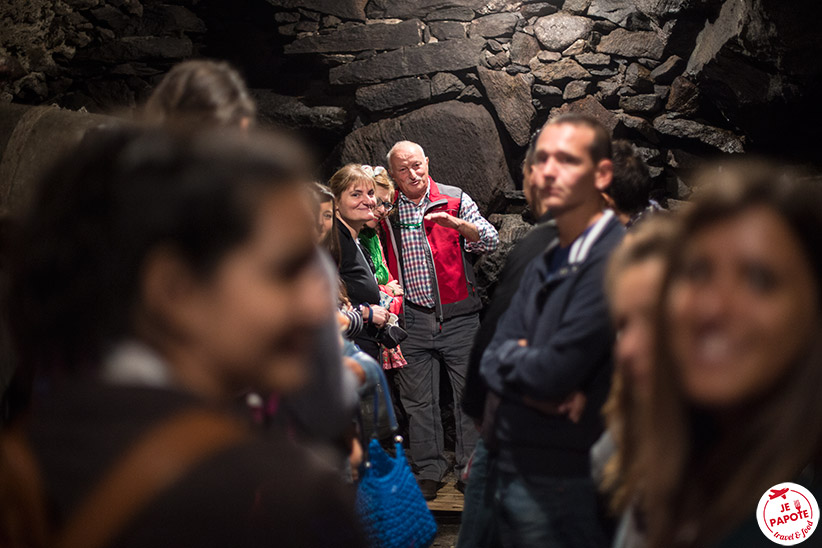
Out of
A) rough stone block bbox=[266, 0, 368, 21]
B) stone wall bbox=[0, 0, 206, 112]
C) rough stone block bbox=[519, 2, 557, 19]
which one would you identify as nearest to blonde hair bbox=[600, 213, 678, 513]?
rough stone block bbox=[519, 2, 557, 19]

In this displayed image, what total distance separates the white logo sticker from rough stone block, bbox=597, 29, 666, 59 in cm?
350

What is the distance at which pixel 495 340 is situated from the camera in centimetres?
150

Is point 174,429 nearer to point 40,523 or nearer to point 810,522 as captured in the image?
point 40,523

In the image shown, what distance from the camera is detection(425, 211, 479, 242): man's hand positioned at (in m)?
3.56

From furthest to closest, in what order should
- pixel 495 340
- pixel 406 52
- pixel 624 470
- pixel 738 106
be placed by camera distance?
pixel 406 52
pixel 738 106
pixel 495 340
pixel 624 470

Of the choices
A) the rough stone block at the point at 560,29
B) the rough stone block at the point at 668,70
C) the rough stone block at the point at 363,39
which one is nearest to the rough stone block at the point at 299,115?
the rough stone block at the point at 363,39

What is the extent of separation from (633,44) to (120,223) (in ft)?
13.3

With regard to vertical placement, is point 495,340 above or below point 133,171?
below

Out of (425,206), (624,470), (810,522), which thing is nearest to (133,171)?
(624,470)

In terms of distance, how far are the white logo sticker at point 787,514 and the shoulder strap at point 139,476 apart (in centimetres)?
72

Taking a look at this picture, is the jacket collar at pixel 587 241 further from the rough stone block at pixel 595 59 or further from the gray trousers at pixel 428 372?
the rough stone block at pixel 595 59

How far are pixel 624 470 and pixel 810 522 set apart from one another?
42 centimetres

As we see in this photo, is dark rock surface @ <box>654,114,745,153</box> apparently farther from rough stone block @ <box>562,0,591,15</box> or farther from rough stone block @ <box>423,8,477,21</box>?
rough stone block @ <box>423,8,477,21</box>

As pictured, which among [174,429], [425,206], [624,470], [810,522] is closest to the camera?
[174,429]
